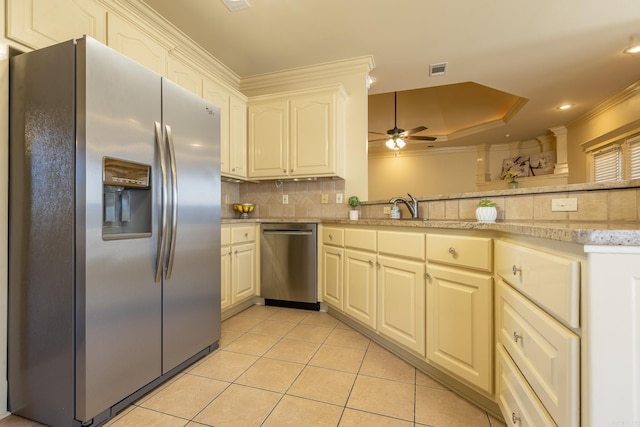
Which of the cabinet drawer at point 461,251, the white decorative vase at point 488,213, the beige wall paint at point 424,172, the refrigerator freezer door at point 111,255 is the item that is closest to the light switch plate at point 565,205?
the white decorative vase at point 488,213

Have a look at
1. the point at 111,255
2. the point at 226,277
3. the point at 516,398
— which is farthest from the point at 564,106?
the point at 111,255

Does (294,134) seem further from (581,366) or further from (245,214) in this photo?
(581,366)

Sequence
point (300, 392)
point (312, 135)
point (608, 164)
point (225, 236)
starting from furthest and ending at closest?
point (608, 164), point (312, 135), point (225, 236), point (300, 392)

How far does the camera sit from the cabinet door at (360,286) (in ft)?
7.12

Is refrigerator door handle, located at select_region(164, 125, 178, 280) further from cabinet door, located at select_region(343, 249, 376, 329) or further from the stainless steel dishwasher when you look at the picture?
the stainless steel dishwasher

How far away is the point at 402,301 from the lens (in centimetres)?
187

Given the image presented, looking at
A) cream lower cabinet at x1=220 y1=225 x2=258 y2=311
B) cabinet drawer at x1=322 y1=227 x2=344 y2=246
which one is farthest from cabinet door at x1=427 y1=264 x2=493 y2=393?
cream lower cabinet at x1=220 y1=225 x2=258 y2=311

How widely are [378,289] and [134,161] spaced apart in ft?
5.39

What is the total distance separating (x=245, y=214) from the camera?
358cm

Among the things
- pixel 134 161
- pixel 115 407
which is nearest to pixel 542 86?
pixel 134 161

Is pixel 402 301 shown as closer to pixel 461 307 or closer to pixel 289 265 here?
pixel 461 307

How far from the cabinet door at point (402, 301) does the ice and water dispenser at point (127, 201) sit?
1.43 meters

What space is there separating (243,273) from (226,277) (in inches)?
10.0

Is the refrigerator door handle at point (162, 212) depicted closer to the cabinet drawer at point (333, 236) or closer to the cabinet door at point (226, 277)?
the cabinet door at point (226, 277)
